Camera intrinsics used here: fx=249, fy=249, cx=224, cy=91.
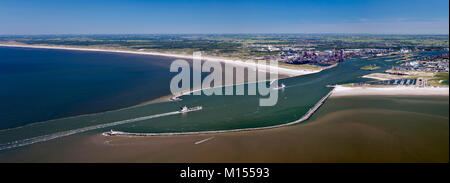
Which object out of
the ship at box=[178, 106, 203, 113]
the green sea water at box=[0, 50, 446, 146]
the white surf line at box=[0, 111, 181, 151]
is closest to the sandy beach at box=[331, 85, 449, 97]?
the green sea water at box=[0, 50, 446, 146]

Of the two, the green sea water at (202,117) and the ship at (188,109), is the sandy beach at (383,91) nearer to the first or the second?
the green sea water at (202,117)

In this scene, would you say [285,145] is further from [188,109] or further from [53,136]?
[53,136]

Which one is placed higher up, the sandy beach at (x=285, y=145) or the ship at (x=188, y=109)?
the ship at (x=188, y=109)

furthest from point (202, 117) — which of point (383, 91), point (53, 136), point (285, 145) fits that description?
point (383, 91)

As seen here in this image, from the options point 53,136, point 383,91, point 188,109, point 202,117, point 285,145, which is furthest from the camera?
point 383,91

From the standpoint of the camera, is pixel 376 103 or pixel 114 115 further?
pixel 376 103

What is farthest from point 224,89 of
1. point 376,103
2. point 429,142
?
point 429,142

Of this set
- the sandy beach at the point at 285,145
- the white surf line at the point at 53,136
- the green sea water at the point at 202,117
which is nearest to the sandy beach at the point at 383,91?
the green sea water at the point at 202,117
